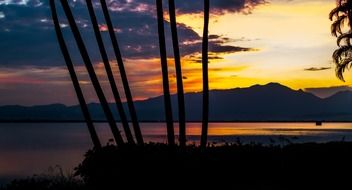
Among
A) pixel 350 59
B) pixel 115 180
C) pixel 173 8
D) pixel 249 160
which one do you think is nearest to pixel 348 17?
pixel 350 59

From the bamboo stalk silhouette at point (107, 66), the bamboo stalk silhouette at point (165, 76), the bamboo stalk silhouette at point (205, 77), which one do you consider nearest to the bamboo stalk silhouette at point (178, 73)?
the bamboo stalk silhouette at point (165, 76)

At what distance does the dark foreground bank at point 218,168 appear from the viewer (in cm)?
1115

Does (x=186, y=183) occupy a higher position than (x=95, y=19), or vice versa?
(x=95, y=19)

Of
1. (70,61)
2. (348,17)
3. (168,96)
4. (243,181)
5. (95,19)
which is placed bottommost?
(243,181)

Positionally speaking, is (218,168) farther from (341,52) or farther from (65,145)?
(65,145)

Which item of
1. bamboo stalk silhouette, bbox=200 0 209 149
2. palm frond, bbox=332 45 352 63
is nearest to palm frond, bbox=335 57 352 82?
palm frond, bbox=332 45 352 63

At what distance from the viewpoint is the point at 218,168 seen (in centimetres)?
1142

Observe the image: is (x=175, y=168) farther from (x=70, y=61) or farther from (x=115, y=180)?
(x=70, y=61)

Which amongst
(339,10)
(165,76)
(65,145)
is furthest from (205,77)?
(65,145)

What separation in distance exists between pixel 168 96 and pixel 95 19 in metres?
2.74

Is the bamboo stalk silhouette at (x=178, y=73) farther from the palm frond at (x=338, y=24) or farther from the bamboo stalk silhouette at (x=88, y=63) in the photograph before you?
the palm frond at (x=338, y=24)

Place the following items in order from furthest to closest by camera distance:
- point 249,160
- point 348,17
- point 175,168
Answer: point 348,17 < point 249,160 < point 175,168

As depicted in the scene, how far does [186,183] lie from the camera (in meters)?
11.1

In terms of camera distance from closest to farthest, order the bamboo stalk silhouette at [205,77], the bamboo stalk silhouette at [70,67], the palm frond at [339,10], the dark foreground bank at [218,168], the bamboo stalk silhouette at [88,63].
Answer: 1. the dark foreground bank at [218,168]
2. the bamboo stalk silhouette at [205,77]
3. the bamboo stalk silhouette at [88,63]
4. the bamboo stalk silhouette at [70,67]
5. the palm frond at [339,10]
